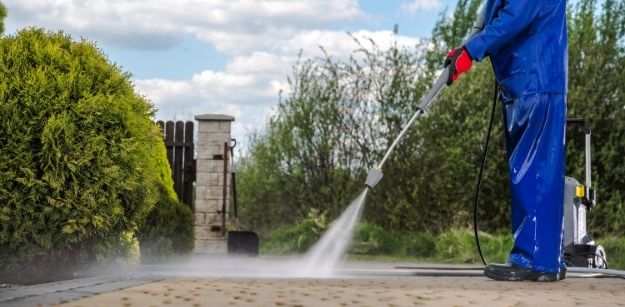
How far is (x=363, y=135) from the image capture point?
1495cm

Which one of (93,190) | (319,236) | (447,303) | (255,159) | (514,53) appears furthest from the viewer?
Answer: (255,159)

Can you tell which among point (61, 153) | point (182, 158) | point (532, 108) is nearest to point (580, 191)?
point (532, 108)

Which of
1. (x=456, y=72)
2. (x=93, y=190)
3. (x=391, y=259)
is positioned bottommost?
(x=391, y=259)

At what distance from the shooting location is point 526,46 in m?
6.39

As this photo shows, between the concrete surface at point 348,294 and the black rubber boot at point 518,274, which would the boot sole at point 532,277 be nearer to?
the black rubber boot at point 518,274

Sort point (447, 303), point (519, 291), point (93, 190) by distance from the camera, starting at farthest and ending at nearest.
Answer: point (93, 190), point (519, 291), point (447, 303)

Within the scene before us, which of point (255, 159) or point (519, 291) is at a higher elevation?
point (255, 159)

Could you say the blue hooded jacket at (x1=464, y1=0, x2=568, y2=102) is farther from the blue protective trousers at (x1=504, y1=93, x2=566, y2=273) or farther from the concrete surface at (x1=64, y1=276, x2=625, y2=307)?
the concrete surface at (x1=64, y1=276, x2=625, y2=307)

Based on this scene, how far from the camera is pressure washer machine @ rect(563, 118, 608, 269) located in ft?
25.9

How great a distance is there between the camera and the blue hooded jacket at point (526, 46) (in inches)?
249

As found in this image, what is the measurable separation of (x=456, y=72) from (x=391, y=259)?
6.70 meters

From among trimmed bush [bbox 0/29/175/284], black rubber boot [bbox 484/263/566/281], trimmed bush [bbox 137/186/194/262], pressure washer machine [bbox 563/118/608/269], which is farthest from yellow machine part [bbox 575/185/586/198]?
trimmed bush [bbox 137/186/194/262]

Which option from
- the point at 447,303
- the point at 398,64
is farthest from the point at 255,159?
the point at 447,303

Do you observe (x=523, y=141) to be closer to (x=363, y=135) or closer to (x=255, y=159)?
(x=363, y=135)
